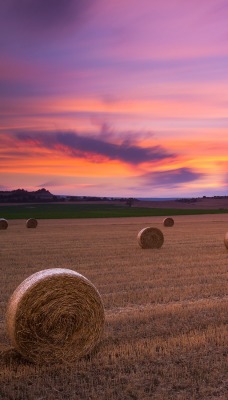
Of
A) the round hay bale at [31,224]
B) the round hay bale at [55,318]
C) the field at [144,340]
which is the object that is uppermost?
the round hay bale at [31,224]

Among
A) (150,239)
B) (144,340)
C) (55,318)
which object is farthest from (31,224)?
(55,318)


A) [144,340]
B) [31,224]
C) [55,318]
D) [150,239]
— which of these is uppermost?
[31,224]

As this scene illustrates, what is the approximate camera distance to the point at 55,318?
7574mm

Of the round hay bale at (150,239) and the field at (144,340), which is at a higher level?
the round hay bale at (150,239)

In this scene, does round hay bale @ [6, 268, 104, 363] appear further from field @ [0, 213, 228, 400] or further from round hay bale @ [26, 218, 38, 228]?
round hay bale @ [26, 218, 38, 228]

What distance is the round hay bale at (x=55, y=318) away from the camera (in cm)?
736

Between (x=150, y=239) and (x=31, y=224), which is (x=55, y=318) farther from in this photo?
(x=31, y=224)

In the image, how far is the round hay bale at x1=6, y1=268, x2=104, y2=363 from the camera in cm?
736

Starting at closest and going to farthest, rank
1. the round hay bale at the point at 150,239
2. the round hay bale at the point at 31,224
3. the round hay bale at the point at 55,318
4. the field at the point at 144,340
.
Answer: the field at the point at 144,340, the round hay bale at the point at 55,318, the round hay bale at the point at 150,239, the round hay bale at the point at 31,224

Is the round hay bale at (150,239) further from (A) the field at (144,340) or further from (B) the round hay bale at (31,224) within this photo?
(B) the round hay bale at (31,224)

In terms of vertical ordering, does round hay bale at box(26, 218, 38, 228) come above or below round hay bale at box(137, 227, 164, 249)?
above

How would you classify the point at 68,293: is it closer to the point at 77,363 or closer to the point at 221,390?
the point at 77,363

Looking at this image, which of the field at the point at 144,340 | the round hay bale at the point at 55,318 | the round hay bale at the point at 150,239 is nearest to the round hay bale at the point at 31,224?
the round hay bale at the point at 150,239

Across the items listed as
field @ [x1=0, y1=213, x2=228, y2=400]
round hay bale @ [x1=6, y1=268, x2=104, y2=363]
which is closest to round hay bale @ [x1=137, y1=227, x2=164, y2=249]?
field @ [x1=0, y1=213, x2=228, y2=400]
